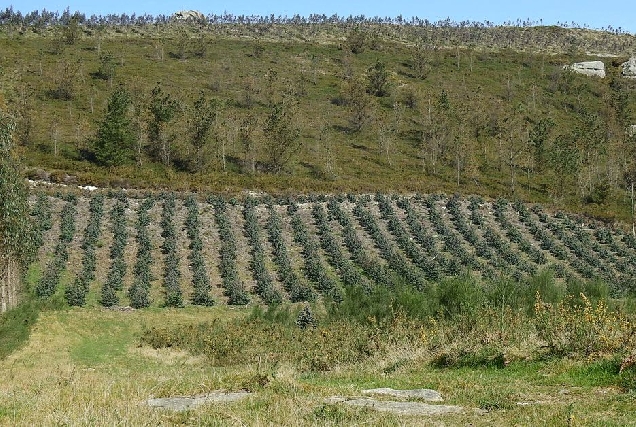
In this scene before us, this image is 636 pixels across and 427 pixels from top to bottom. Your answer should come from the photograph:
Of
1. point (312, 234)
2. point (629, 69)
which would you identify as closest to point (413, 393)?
point (312, 234)

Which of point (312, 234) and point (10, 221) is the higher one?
point (10, 221)

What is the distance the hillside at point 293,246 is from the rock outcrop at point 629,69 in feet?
251

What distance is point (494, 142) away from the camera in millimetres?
76750

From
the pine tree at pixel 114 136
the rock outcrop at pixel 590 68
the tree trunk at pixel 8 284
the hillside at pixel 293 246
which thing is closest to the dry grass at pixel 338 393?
the tree trunk at pixel 8 284

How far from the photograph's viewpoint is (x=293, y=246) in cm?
4016

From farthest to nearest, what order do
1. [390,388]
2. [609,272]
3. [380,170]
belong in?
[380,170], [609,272], [390,388]

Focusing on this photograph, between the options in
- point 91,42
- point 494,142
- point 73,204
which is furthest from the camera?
point 91,42

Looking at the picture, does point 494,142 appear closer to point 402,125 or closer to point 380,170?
point 402,125

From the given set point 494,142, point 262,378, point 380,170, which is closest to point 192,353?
point 262,378

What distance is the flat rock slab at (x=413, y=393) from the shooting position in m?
8.26

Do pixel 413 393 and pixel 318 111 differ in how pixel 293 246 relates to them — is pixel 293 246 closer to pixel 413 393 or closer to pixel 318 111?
pixel 413 393

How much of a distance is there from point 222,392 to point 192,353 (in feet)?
45.2

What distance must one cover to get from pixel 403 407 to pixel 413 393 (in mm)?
960

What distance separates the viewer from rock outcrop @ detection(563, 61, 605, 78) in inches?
4370
